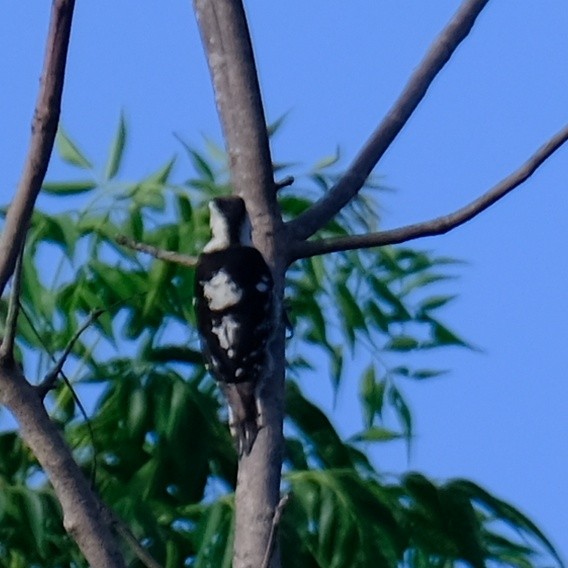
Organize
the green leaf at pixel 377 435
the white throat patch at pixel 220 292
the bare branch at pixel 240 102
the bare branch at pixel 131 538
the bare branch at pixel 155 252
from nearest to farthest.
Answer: the bare branch at pixel 131 538 < the bare branch at pixel 240 102 < the bare branch at pixel 155 252 < the white throat patch at pixel 220 292 < the green leaf at pixel 377 435

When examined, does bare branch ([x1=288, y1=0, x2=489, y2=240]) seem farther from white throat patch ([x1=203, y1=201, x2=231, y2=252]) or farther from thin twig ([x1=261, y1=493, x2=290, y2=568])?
thin twig ([x1=261, y1=493, x2=290, y2=568])

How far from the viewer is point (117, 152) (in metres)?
3.35

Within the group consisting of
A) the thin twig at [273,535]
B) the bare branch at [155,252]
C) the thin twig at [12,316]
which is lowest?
the thin twig at [273,535]

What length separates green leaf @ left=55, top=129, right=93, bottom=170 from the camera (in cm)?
338

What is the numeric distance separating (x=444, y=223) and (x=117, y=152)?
1.07m

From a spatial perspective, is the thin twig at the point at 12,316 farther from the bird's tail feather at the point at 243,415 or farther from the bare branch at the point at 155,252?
the bare branch at the point at 155,252

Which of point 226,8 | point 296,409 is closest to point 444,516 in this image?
point 296,409

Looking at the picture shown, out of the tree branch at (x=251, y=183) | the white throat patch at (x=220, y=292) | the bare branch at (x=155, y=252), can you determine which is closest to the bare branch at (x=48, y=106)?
the tree branch at (x=251, y=183)

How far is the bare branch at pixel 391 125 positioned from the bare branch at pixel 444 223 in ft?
0.18

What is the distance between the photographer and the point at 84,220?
328 centimetres

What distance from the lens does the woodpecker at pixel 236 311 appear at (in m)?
2.57

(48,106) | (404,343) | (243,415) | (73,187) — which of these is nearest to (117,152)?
(73,187)

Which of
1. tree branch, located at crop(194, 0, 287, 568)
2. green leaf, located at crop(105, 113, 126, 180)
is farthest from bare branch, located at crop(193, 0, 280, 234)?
green leaf, located at crop(105, 113, 126, 180)

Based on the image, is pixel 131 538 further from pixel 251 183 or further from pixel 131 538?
pixel 251 183
